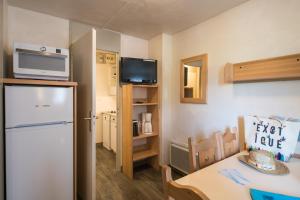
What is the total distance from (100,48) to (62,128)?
1.44m

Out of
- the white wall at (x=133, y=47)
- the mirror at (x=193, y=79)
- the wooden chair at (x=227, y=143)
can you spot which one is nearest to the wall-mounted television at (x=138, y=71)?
the white wall at (x=133, y=47)

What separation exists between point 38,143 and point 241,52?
2339mm

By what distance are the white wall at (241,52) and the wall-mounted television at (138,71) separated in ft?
1.62

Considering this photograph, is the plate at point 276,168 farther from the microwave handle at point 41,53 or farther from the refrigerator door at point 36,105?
the microwave handle at point 41,53

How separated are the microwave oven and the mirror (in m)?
1.69

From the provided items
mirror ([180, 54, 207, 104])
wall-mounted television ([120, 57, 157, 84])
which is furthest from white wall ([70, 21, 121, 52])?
mirror ([180, 54, 207, 104])

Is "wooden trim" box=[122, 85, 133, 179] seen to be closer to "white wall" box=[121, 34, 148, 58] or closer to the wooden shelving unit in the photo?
the wooden shelving unit

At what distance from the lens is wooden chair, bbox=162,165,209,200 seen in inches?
21.1

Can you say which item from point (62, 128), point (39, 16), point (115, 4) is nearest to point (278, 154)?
point (62, 128)

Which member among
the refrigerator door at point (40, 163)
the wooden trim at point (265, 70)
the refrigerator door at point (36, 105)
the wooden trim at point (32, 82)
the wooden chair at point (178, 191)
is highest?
the wooden trim at point (265, 70)

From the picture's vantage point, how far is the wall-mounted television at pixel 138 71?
2.47 m

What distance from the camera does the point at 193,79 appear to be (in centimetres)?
238

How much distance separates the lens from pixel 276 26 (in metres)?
1.52

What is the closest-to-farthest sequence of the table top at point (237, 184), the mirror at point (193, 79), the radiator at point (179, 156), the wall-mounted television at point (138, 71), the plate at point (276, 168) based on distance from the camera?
the table top at point (237, 184), the plate at point (276, 168), the mirror at point (193, 79), the radiator at point (179, 156), the wall-mounted television at point (138, 71)
